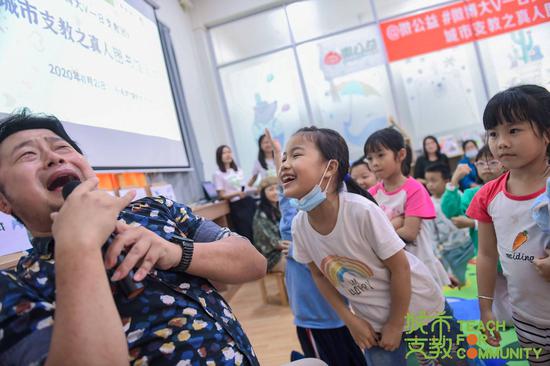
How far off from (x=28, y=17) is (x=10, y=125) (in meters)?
1.69

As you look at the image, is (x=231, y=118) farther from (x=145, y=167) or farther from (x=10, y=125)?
(x=10, y=125)

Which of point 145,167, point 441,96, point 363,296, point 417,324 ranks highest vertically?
point 441,96

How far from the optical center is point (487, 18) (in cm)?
500

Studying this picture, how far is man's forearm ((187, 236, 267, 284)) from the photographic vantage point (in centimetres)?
73

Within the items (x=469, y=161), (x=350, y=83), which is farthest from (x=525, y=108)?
(x=350, y=83)

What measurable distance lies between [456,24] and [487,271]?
16.7ft

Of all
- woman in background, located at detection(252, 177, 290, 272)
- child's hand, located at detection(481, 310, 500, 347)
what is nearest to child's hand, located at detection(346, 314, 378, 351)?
child's hand, located at detection(481, 310, 500, 347)

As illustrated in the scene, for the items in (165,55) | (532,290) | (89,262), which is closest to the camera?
(89,262)

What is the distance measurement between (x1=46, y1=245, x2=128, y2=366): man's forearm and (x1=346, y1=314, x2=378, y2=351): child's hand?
0.90 meters

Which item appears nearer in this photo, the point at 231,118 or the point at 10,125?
the point at 10,125

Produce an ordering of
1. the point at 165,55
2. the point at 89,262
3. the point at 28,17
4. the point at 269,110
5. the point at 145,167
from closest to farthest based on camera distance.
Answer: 1. the point at 89,262
2. the point at 28,17
3. the point at 145,167
4. the point at 165,55
5. the point at 269,110

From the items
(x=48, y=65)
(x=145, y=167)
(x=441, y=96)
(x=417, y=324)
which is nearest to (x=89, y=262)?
(x=417, y=324)

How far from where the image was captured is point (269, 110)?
18.4 feet

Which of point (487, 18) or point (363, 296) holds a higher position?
point (487, 18)
